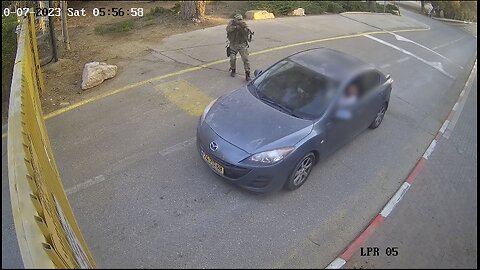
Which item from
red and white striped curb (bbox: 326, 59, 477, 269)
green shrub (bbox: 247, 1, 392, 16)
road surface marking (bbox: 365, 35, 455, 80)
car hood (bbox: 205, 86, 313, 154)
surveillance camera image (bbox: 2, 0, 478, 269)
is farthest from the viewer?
green shrub (bbox: 247, 1, 392, 16)

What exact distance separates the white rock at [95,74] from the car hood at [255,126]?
369 cm

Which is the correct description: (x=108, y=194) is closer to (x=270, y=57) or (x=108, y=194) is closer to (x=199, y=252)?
(x=199, y=252)

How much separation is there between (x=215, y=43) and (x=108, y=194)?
716cm

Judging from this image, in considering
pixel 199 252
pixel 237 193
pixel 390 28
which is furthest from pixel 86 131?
pixel 390 28

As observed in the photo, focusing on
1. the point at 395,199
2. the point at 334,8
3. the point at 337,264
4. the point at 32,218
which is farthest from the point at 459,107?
the point at 334,8

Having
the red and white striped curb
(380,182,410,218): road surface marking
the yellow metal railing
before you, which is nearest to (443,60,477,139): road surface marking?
the red and white striped curb

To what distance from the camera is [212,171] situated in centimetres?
495

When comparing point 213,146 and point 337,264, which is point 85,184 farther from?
point 337,264

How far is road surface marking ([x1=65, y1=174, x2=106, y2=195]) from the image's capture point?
480cm

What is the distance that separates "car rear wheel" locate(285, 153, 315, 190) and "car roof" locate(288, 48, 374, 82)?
3.87ft

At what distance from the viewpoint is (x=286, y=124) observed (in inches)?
187

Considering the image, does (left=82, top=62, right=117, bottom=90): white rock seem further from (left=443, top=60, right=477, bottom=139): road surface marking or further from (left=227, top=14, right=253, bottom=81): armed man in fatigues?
(left=443, top=60, right=477, bottom=139): road surface marking

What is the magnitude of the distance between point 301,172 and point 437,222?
6.80ft

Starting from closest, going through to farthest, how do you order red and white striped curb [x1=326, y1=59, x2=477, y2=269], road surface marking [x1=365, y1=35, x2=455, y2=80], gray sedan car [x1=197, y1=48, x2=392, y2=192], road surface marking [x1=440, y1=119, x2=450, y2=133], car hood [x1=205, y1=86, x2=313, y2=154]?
red and white striped curb [x1=326, y1=59, x2=477, y2=269] → gray sedan car [x1=197, y1=48, x2=392, y2=192] → car hood [x1=205, y1=86, x2=313, y2=154] → road surface marking [x1=440, y1=119, x2=450, y2=133] → road surface marking [x1=365, y1=35, x2=455, y2=80]
